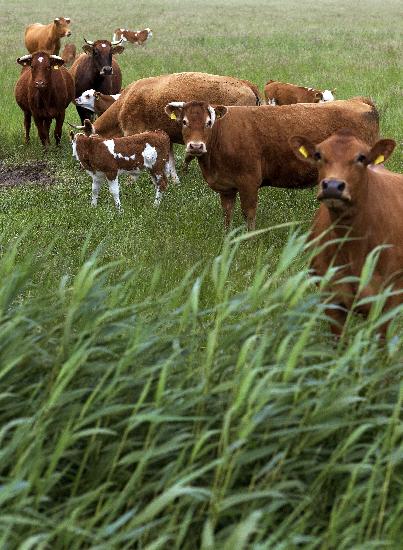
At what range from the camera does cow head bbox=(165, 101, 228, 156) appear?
873 cm

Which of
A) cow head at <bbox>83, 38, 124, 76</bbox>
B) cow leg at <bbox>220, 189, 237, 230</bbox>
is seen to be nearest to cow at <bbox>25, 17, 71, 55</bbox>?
cow head at <bbox>83, 38, 124, 76</bbox>

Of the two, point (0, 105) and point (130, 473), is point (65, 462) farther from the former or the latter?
point (0, 105)

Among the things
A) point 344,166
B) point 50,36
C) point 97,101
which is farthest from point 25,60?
point 344,166

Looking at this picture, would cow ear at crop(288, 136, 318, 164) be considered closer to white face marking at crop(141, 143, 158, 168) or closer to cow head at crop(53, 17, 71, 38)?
white face marking at crop(141, 143, 158, 168)

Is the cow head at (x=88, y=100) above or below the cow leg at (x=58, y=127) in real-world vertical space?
above

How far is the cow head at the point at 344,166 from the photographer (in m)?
5.18

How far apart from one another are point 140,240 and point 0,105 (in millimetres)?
9633

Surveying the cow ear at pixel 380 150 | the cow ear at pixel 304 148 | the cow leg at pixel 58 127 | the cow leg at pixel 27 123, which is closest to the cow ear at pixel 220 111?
the cow ear at pixel 304 148

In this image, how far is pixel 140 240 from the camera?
870 cm

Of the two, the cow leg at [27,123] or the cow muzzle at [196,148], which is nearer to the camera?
the cow muzzle at [196,148]

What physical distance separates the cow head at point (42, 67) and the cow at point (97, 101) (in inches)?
37.6

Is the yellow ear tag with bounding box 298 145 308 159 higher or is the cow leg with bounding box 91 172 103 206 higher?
the yellow ear tag with bounding box 298 145 308 159

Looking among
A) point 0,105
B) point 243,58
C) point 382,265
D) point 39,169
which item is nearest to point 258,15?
point 243,58

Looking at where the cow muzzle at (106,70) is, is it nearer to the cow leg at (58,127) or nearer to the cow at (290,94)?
the cow leg at (58,127)
